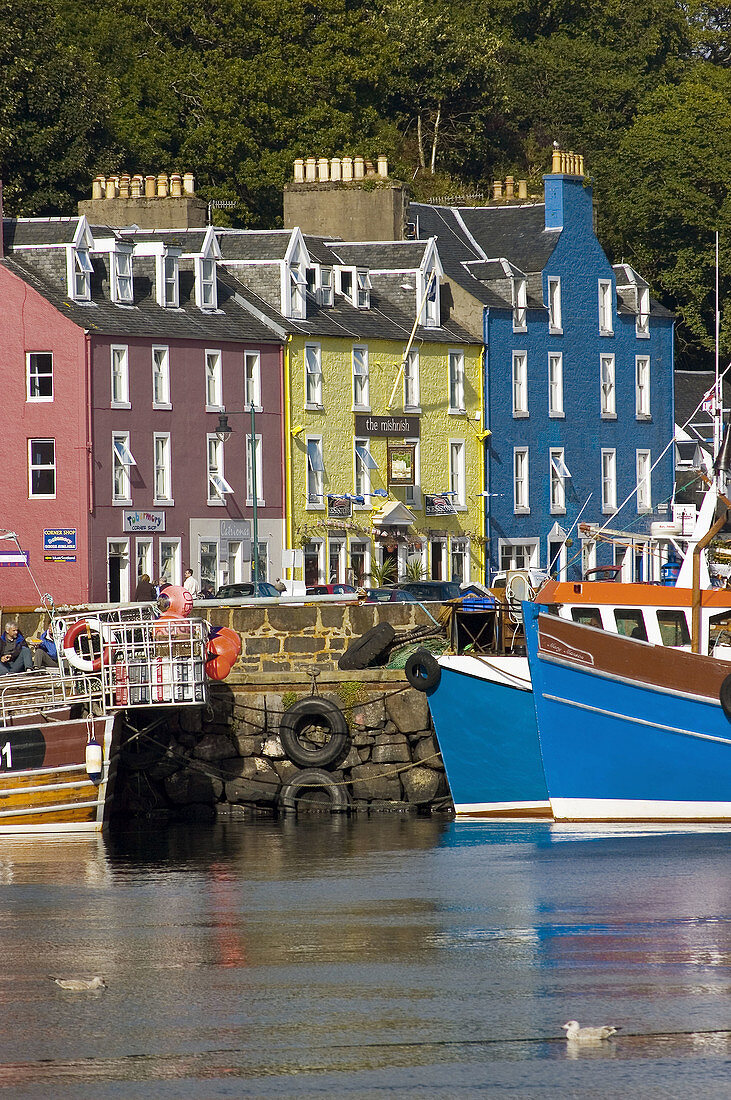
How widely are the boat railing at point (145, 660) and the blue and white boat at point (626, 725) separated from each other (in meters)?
5.56

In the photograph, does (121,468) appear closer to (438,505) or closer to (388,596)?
(438,505)

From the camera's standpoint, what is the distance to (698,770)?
112 feet

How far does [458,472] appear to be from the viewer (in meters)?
70.8

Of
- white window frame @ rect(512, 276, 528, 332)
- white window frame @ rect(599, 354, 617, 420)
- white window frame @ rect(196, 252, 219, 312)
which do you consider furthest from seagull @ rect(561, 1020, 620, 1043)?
white window frame @ rect(599, 354, 617, 420)

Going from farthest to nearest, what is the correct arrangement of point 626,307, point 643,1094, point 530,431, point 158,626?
point 626,307 → point 530,431 → point 158,626 → point 643,1094

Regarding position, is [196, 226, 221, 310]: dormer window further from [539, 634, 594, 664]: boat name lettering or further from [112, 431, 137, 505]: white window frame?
[539, 634, 594, 664]: boat name lettering

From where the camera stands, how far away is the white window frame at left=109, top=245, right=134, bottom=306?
203 ft

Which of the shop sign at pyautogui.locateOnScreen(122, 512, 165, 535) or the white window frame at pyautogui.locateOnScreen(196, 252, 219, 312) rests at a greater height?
the white window frame at pyautogui.locateOnScreen(196, 252, 219, 312)

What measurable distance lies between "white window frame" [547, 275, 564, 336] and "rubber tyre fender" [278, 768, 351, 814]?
38497mm

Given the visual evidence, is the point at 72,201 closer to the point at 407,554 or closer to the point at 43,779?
the point at 407,554

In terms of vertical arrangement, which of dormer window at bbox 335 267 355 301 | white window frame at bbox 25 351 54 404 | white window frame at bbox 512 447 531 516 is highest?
dormer window at bbox 335 267 355 301

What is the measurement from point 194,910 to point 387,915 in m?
2.51

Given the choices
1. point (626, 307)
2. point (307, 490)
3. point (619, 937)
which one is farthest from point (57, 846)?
point (626, 307)

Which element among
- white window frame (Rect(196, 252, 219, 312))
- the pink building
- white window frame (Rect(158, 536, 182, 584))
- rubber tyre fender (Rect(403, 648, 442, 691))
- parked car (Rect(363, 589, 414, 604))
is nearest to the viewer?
rubber tyre fender (Rect(403, 648, 442, 691))
